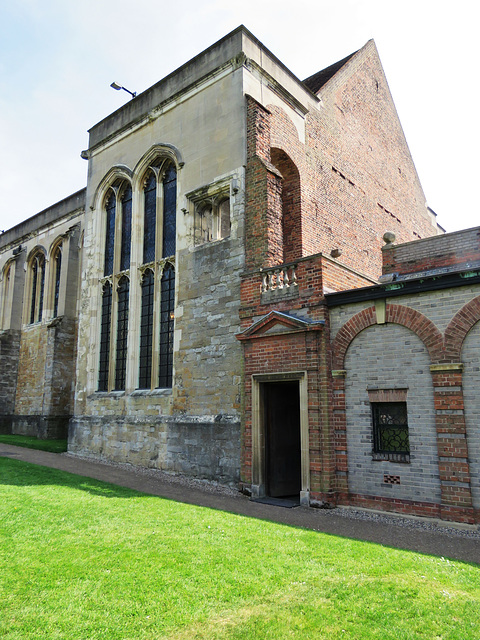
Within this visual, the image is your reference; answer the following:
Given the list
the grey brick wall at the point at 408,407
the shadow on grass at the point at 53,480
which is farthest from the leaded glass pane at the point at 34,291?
the grey brick wall at the point at 408,407

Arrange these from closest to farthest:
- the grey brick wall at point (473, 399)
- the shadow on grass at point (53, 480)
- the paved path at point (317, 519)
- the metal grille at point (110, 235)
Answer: the paved path at point (317, 519), the grey brick wall at point (473, 399), the shadow on grass at point (53, 480), the metal grille at point (110, 235)

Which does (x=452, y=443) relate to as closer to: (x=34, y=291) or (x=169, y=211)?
(x=169, y=211)

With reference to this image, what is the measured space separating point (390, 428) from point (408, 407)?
0.58m

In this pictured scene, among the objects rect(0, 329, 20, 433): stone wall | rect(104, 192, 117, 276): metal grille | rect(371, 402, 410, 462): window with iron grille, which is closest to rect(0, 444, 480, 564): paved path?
rect(371, 402, 410, 462): window with iron grille

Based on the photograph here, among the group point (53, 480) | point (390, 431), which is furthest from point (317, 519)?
point (53, 480)

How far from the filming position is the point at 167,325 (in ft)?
45.4

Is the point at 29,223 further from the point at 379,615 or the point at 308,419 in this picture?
the point at 379,615

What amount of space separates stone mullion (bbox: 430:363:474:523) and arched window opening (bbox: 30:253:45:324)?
19920 millimetres

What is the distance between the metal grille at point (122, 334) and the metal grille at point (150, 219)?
1.34 metres

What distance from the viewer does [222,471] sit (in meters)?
10.8

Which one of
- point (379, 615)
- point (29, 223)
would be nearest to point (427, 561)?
point (379, 615)

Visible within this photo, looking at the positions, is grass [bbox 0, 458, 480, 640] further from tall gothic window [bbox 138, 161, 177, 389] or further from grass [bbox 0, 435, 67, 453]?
grass [bbox 0, 435, 67, 453]

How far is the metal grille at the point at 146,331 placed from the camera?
14.3 m

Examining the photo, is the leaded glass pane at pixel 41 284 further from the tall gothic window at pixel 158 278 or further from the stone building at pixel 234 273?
the tall gothic window at pixel 158 278
